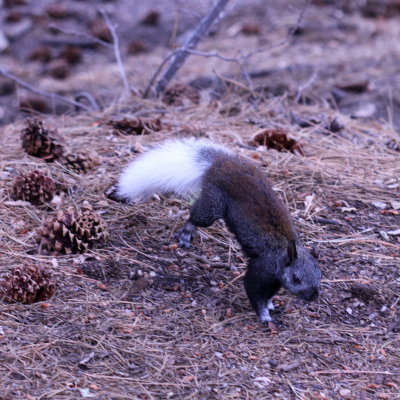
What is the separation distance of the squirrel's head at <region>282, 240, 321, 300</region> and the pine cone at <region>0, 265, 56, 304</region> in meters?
1.26

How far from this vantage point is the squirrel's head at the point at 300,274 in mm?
3367

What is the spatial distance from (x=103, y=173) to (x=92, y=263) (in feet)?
3.70

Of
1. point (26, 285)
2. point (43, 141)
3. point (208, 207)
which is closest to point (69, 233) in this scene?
point (26, 285)

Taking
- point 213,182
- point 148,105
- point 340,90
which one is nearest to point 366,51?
point 340,90

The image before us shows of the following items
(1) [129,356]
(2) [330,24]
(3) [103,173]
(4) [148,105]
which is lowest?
(2) [330,24]

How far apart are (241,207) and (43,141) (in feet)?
5.99

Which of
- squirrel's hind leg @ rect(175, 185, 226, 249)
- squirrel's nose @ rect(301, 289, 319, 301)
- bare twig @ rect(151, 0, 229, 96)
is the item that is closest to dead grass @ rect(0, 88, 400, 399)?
squirrel's nose @ rect(301, 289, 319, 301)

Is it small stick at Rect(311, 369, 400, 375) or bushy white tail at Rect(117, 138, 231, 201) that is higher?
bushy white tail at Rect(117, 138, 231, 201)

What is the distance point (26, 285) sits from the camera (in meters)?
3.20

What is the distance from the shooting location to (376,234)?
425 cm

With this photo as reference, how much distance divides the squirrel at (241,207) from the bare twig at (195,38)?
2.63m

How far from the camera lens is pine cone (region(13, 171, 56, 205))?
4121mm

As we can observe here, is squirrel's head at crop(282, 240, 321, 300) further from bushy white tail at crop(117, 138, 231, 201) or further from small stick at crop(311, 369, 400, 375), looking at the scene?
bushy white tail at crop(117, 138, 231, 201)

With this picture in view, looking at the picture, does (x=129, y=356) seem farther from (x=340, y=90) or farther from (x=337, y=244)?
(x=340, y=90)
